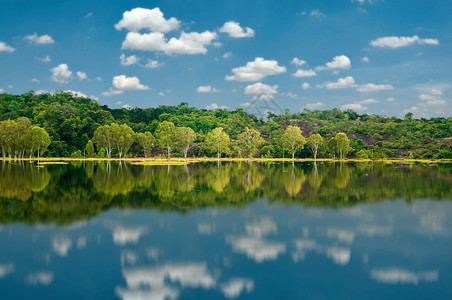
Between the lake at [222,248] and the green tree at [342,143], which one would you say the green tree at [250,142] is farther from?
the lake at [222,248]

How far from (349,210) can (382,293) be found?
43.7 ft

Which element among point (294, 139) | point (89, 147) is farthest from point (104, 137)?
point (294, 139)

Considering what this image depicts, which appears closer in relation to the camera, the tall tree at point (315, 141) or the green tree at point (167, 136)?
the tall tree at point (315, 141)

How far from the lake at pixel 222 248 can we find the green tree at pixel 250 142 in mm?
81110

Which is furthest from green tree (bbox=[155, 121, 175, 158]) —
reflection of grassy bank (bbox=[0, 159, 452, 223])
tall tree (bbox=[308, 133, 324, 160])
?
reflection of grassy bank (bbox=[0, 159, 452, 223])

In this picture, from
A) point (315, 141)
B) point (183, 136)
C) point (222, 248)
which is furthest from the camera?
point (315, 141)

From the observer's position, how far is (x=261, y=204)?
26.6 metres

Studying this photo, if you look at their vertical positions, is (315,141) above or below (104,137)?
below

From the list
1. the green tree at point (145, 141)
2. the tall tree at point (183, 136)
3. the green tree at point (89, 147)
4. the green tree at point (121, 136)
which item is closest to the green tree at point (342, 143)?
the tall tree at point (183, 136)

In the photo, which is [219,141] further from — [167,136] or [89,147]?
[89,147]

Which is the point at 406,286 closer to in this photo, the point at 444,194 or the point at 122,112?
the point at 444,194

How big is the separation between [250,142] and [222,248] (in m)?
97.6

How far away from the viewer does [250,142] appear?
11281 centimetres

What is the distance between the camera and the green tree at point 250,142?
10994 centimetres
